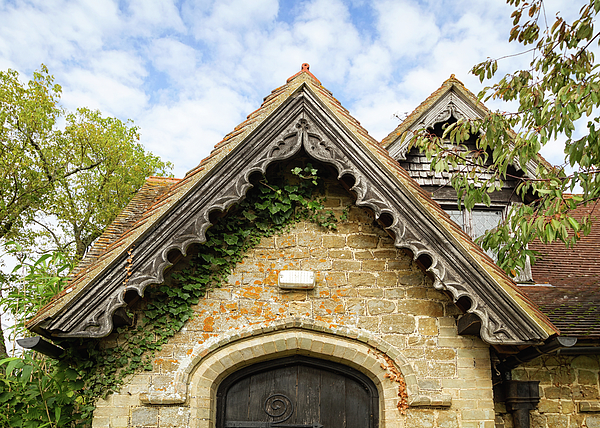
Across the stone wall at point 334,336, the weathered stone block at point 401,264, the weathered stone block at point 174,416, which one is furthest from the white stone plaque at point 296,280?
the weathered stone block at point 174,416

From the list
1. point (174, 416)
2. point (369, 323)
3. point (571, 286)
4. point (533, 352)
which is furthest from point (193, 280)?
point (571, 286)

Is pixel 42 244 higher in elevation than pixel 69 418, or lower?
higher

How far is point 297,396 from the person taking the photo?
508 cm

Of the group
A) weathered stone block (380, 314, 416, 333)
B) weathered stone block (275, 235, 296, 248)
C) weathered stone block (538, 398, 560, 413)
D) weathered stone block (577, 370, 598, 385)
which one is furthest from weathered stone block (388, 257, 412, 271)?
weathered stone block (577, 370, 598, 385)

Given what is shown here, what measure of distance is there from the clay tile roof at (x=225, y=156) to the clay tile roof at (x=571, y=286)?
117 centimetres

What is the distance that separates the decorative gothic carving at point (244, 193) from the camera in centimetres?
431

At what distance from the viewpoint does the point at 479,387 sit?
476cm

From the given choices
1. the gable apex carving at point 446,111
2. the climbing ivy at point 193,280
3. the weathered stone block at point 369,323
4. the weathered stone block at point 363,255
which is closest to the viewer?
the climbing ivy at point 193,280

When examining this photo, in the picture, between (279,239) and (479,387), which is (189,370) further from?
(479,387)

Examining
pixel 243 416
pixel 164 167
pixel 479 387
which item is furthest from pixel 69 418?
pixel 164 167

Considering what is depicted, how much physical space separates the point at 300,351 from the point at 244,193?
1668 millimetres

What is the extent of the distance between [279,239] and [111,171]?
18742mm

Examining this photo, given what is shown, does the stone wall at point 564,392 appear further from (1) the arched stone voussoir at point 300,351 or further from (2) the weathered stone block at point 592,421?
(1) the arched stone voussoir at point 300,351

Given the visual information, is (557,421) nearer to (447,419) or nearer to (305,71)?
(447,419)
